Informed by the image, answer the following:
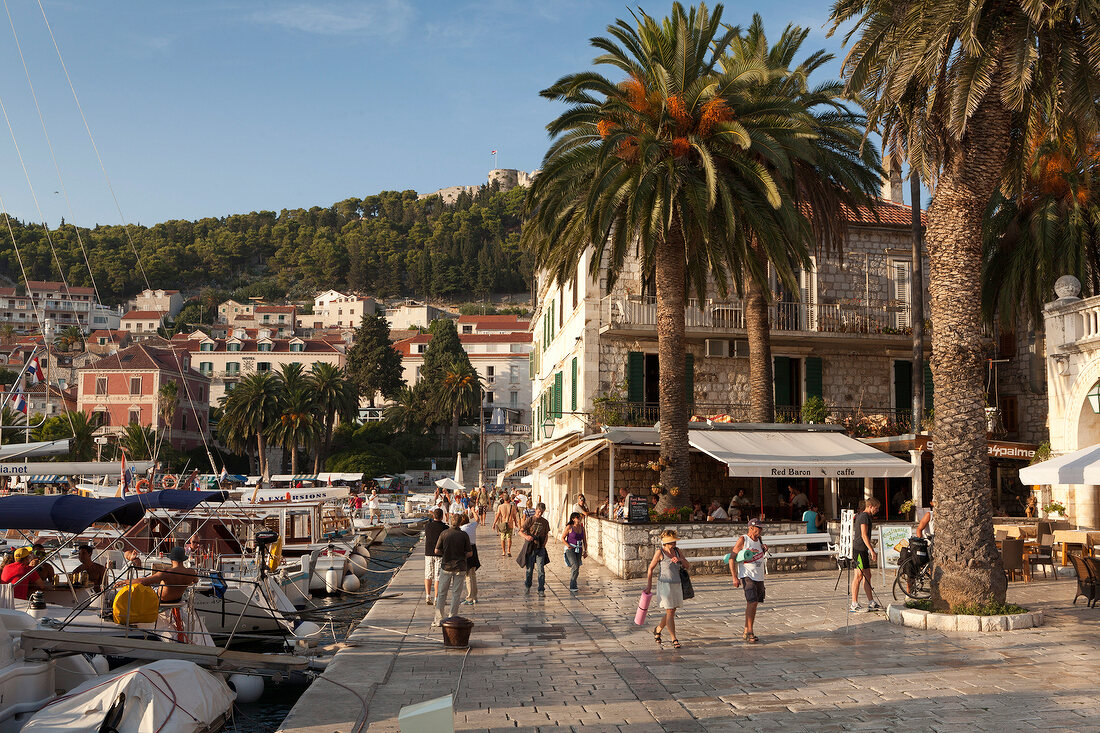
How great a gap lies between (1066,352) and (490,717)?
17.2m

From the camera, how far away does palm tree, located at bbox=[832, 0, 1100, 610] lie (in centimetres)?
1259

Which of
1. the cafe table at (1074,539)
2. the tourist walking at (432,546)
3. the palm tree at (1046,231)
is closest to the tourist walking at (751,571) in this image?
the tourist walking at (432,546)

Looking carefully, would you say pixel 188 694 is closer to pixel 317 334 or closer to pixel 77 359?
pixel 77 359

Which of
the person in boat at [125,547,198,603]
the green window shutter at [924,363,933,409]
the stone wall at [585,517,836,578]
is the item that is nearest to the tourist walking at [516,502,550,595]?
the stone wall at [585,517,836,578]

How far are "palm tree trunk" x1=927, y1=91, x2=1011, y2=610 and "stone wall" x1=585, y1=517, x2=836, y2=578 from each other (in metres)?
6.72

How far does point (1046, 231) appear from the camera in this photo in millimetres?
22922

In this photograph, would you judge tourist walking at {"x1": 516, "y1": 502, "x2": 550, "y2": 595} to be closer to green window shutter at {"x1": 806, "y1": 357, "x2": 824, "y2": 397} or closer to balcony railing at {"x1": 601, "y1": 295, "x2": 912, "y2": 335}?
balcony railing at {"x1": 601, "y1": 295, "x2": 912, "y2": 335}

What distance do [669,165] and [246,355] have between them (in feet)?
315

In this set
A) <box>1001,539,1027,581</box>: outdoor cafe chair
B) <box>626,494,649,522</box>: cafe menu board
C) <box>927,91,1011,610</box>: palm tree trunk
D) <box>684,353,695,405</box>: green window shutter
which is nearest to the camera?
<box>927,91,1011,610</box>: palm tree trunk

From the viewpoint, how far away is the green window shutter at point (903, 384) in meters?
28.8

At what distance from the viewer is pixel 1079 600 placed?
1462 centimetres

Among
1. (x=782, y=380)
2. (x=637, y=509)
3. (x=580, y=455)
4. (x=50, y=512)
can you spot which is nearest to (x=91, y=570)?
(x=50, y=512)

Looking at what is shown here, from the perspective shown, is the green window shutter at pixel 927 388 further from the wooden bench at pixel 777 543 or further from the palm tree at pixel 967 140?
the palm tree at pixel 967 140

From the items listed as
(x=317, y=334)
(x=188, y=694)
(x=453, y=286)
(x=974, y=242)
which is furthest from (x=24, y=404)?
(x=453, y=286)
